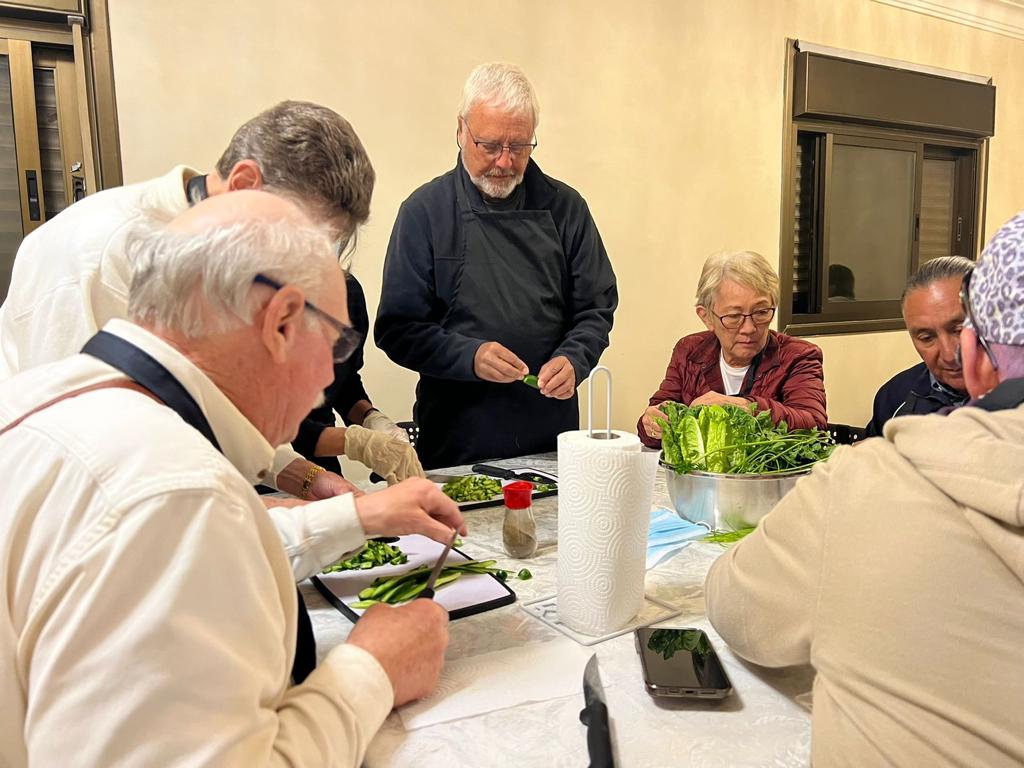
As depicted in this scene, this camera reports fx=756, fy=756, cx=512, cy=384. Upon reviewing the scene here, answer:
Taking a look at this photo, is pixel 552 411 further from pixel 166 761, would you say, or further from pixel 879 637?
pixel 166 761

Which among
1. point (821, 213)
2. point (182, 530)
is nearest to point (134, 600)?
point (182, 530)

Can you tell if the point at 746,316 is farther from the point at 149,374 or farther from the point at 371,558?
the point at 149,374

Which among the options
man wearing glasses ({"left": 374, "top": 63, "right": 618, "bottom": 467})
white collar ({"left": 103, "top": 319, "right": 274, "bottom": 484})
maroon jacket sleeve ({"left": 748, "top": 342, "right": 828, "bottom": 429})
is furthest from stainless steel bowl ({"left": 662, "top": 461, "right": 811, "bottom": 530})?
white collar ({"left": 103, "top": 319, "right": 274, "bottom": 484})

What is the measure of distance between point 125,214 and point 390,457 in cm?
90

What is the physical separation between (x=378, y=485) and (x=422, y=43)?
2286 mm

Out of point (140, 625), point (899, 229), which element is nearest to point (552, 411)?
point (140, 625)

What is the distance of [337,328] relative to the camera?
3.22 ft

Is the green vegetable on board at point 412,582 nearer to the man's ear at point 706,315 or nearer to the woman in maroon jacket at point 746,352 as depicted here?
the woman in maroon jacket at point 746,352

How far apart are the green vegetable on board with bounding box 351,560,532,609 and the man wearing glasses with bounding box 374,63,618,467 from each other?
1.04m

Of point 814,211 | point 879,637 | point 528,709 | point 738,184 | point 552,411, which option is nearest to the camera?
point 879,637

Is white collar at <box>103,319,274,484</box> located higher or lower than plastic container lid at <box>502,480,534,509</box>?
higher

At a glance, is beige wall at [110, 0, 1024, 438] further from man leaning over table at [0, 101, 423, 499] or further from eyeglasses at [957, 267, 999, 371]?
eyeglasses at [957, 267, 999, 371]

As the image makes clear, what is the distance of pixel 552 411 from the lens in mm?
2646

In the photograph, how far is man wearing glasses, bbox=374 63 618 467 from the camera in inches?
98.0
